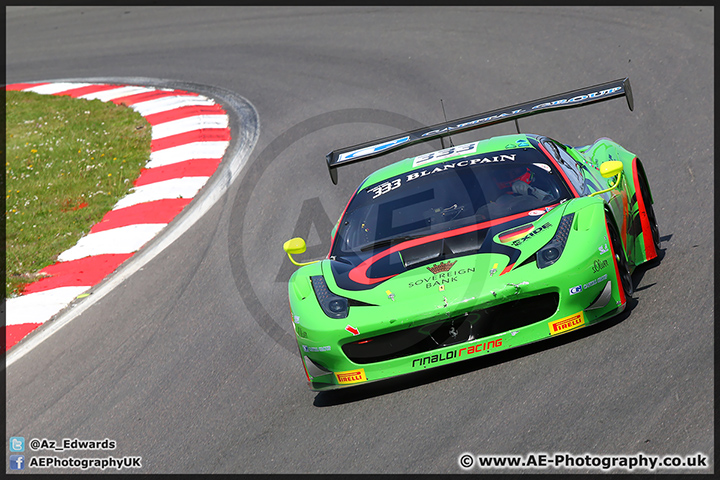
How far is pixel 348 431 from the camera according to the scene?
4.82 metres

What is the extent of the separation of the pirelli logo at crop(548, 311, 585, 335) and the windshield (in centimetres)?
93

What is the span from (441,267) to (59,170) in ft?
25.8

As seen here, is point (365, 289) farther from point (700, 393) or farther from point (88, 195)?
point (88, 195)

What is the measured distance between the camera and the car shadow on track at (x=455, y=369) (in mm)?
5145

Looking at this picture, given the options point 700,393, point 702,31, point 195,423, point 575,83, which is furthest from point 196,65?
point 700,393

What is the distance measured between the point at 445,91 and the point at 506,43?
76.1 inches

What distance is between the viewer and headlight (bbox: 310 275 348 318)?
5.12m

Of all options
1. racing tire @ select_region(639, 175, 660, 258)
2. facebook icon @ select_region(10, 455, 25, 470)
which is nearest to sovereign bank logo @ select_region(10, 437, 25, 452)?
facebook icon @ select_region(10, 455, 25, 470)

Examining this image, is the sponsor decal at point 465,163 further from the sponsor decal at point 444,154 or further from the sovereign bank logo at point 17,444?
the sovereign bank logo at point 17,444

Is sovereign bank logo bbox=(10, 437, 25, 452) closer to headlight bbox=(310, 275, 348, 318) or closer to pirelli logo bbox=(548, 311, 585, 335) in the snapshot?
headlight bbox=(310, 275, 348, 318)

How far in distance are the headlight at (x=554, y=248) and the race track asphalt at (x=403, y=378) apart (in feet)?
1.86

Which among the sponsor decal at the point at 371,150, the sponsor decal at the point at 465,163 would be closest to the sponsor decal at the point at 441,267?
the sponsor decal at the point at 465,163

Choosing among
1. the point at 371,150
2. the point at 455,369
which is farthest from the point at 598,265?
the point at 371,150

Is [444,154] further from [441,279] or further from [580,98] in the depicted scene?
[441,279]
